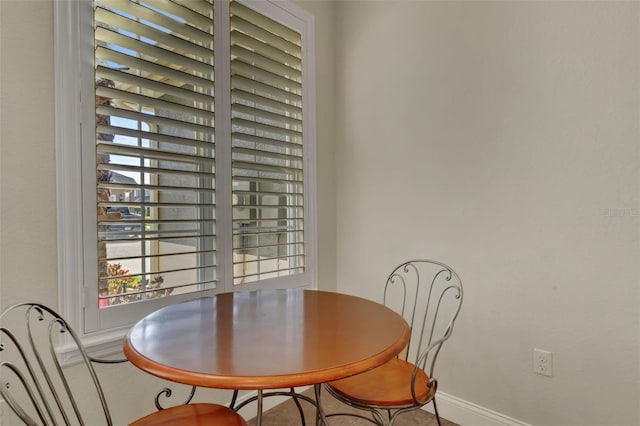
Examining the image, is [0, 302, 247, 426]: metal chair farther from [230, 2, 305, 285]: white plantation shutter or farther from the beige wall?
[230, 2, 305, 285]: white plantation shutter

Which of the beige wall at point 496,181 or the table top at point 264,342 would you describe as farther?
the beige wall at point 496,181

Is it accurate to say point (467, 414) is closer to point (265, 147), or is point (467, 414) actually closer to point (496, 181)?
point (496, 181)

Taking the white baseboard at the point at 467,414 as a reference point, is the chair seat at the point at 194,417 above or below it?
above

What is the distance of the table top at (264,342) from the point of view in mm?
856

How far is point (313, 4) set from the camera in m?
2.41

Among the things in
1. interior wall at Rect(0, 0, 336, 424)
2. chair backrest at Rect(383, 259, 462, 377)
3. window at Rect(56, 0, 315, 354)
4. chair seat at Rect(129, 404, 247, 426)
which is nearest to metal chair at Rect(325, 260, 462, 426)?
chair backrest at Rect(383, 259, 462, 377)

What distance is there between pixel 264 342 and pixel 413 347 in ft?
4.72

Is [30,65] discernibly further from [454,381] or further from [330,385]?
[454,381]

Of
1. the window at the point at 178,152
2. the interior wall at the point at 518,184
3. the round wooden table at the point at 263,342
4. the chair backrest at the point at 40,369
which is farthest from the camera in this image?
the interior wall at the point at 518,184

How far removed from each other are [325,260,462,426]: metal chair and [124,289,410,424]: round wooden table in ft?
0.98

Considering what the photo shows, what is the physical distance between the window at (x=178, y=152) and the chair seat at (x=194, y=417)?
488mm

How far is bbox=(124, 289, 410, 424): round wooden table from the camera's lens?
85 centimetres

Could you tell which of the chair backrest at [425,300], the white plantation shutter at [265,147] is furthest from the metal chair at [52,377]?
the chair backrest at [425,300]

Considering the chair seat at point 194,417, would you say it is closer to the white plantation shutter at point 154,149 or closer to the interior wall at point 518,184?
the white plantation shutter at point 154,149
